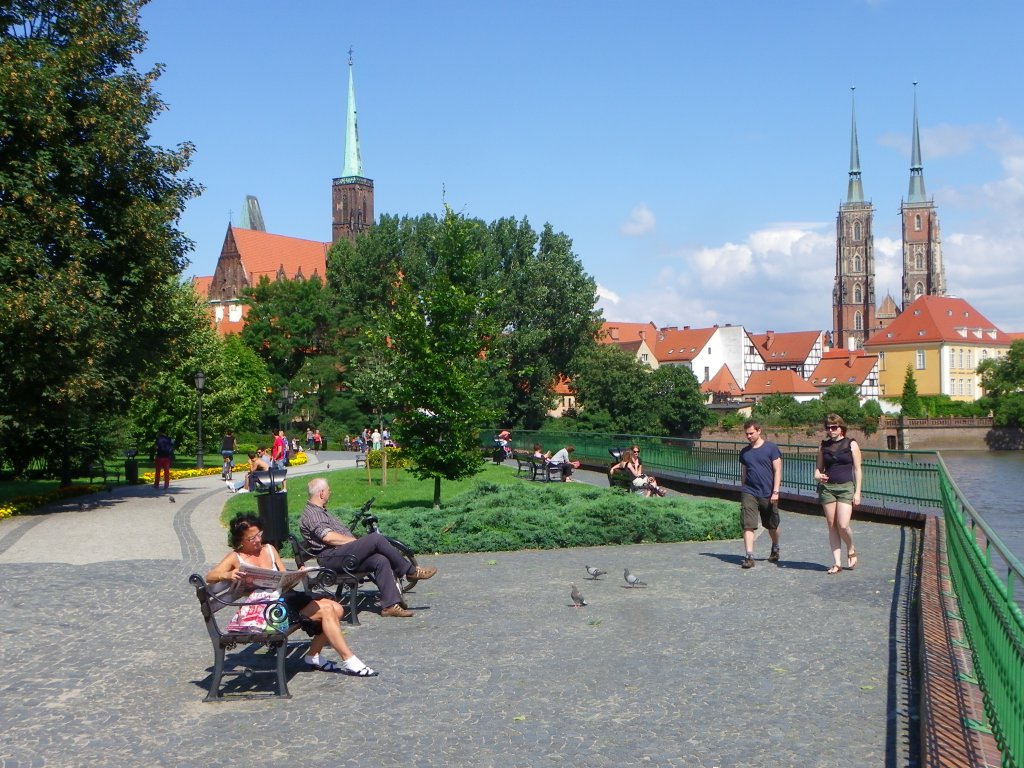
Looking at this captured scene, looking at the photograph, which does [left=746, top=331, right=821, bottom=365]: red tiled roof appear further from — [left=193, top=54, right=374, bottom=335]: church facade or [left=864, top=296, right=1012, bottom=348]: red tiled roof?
[left=193, top=54, right=374, bottom=335]: church facade

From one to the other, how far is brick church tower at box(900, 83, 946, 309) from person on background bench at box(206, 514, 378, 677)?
177 m

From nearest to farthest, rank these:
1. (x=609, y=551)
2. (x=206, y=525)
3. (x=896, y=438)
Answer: (x=609, y=551), (x=206, y=525), (x=896, y=438)

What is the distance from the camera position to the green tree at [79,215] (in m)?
20.4

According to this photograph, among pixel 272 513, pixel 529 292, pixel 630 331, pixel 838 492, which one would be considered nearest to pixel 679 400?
pixel 529 292

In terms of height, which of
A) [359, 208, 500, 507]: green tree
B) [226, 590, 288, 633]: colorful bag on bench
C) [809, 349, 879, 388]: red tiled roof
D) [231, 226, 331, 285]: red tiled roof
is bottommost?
[226, 590, 288, 633]: colorful bag on bench

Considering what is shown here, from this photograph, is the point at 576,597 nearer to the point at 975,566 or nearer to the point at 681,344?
the point at 975,566

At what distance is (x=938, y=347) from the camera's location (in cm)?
11912

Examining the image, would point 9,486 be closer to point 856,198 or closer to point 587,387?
point 587,387

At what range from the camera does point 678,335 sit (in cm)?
13025

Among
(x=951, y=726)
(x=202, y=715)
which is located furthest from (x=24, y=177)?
(x=951, y=726)

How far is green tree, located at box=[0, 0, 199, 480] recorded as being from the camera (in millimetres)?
20422

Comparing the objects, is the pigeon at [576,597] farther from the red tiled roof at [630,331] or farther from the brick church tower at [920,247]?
the brick church tower at [920,247]

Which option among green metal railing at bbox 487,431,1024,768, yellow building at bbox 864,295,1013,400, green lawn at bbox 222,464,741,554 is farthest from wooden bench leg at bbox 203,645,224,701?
yellow building at bbox 864,295,1013,400

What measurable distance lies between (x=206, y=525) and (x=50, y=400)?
5.30 m
